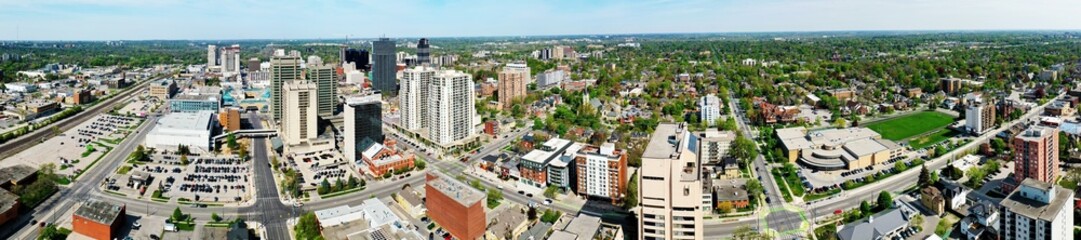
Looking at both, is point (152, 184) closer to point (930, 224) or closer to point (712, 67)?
point (930, 224)

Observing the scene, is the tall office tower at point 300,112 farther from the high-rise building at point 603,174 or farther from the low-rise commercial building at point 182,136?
the high-rise building at point 603,174

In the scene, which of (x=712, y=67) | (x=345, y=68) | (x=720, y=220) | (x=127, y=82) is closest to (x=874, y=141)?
(x=720, y=220)

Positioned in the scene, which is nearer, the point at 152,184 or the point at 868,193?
the point at 868,193

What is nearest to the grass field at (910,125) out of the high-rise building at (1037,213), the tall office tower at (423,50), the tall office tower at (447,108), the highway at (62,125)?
the high-rise building at (1037,213)

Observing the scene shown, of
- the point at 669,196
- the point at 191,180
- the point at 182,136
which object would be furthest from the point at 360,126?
the point at 669,196

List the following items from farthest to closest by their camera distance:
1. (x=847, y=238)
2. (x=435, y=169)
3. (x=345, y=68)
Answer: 1. (x=345, y=68)
2. (x=435, y=169)
3. (x=847, y=238)

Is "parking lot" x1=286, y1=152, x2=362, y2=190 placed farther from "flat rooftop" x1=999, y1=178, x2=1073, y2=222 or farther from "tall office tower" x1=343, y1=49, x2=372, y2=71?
"tall office tower" x1=343, y1=49, x2=372, y2=71
